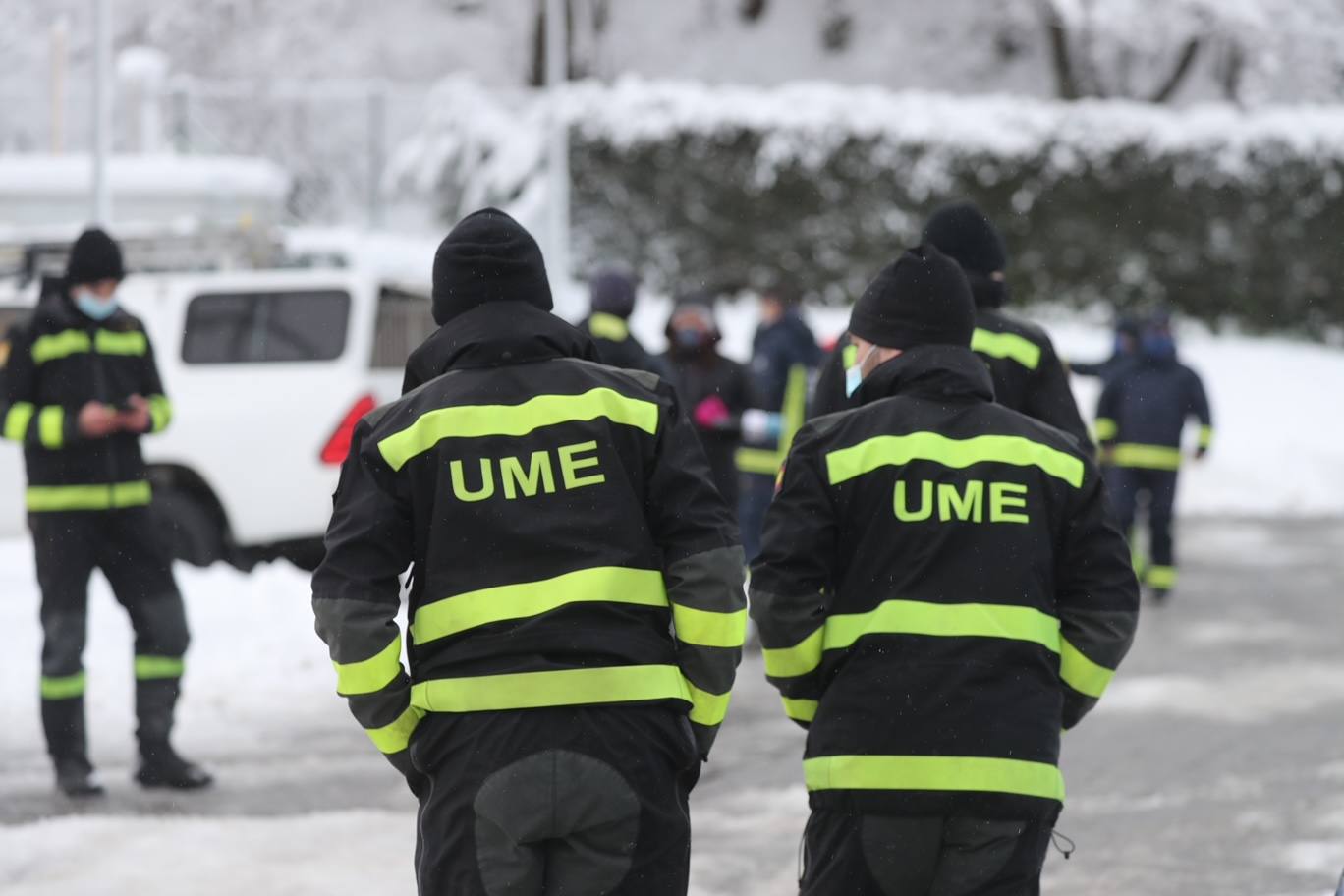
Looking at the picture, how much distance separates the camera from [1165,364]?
1174 centimetres

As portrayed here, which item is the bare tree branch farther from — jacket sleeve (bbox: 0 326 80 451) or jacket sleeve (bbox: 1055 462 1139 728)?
jacket sleeve (bbox: 1055 462 1139 728)

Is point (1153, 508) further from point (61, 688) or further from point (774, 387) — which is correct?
point (61, 688)

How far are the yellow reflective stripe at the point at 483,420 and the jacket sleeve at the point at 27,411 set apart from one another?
370cm

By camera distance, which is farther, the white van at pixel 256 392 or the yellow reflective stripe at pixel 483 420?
the white van at pixel 256 392

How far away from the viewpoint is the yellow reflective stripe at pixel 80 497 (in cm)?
668

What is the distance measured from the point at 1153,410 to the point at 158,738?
697 centimetres

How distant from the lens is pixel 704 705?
346cm

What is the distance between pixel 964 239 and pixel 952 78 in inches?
1115

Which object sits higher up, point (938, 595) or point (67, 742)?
point (938, 595)

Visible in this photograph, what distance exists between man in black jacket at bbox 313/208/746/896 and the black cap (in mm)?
4638

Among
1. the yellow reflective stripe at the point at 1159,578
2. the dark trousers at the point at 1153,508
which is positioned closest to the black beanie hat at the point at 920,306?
the dark trousers at the point at 1153,508

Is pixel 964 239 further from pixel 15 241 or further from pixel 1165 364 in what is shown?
pixel 15 241

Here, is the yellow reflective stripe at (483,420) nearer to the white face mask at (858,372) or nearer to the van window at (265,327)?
the white face mask at (858,372)

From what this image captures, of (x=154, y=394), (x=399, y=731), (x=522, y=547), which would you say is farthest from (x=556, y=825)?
(x=154, y=394)
